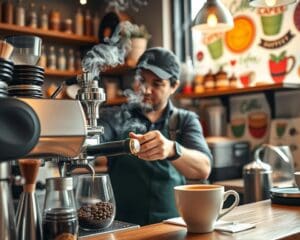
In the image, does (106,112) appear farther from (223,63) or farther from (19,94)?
(223,63)

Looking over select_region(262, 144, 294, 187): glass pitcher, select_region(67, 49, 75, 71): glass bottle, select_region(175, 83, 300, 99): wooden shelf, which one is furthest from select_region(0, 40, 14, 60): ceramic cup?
select_region(67, 49, 75, 71): glass bottle

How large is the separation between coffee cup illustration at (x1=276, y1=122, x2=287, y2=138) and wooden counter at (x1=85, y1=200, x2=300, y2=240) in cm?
166

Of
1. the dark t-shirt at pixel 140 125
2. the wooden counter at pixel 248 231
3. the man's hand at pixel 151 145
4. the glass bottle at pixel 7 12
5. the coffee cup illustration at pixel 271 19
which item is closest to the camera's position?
the wooden counter at pixel 248 231

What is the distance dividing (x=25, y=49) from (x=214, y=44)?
256cm

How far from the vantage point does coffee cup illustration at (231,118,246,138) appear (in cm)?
311

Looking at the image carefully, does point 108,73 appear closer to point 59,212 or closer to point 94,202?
point 94,202

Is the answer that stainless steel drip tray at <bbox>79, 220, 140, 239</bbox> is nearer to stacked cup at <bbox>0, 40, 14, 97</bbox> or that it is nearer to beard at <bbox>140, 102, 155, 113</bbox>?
stacked cup at <bbox>0, 40, 14, 97</bbox>

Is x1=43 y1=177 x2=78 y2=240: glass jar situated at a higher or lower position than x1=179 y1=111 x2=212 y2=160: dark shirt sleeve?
lower

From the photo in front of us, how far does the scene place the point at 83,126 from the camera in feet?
2.61

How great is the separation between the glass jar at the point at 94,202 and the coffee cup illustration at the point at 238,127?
2151mm

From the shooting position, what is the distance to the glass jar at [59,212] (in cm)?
86

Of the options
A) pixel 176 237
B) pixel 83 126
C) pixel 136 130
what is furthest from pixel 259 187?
pixel 83 126

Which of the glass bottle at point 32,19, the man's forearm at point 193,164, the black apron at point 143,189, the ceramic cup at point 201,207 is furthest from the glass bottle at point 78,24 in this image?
the ceramic cup at point 201,207

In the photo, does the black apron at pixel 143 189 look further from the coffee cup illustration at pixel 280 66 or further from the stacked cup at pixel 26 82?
the coffee cup illustration at pixel 280 66
